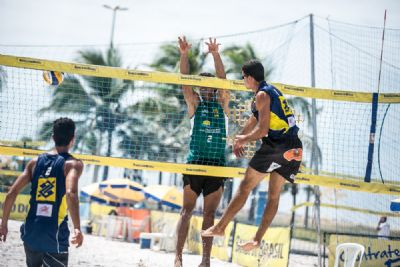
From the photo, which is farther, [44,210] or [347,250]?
[347,250]

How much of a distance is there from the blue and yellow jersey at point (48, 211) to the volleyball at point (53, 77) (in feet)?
10.3

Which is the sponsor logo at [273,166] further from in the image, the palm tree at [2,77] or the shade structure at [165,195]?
the shade structure at [165,195]

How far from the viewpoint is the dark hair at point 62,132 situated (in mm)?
5355

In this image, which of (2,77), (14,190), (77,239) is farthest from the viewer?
(2,77)

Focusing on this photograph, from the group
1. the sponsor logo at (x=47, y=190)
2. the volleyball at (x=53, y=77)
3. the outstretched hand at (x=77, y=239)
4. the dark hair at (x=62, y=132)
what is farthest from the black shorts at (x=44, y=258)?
the volleyball at (x=53, y=77)

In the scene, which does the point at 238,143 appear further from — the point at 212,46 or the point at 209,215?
the point at 212,46

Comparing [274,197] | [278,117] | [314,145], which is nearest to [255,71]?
[278,117]

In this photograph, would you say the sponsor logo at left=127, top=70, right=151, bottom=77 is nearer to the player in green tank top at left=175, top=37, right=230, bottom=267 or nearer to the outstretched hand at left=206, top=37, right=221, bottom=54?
the player in green tank top at left=175, top=37, right=230, bottom=267

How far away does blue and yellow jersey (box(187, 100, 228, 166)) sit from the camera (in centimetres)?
780

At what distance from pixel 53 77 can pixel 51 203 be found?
3418mm

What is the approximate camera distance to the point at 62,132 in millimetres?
5355

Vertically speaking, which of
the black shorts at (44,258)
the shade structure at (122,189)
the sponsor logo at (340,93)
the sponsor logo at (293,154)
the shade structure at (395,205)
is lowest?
the shade structure at (122,189)

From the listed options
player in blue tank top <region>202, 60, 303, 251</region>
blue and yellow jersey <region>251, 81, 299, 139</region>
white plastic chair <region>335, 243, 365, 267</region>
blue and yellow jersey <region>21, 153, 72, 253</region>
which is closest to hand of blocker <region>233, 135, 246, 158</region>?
player in blue tank top <region>202, 60, 303, 251</region>

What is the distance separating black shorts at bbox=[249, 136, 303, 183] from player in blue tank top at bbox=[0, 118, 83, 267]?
2.03 m
